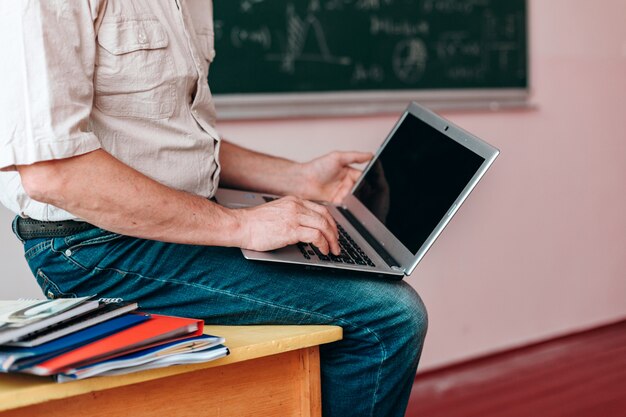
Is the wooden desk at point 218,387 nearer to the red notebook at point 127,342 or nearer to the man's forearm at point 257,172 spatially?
the red notebook at point 127,342

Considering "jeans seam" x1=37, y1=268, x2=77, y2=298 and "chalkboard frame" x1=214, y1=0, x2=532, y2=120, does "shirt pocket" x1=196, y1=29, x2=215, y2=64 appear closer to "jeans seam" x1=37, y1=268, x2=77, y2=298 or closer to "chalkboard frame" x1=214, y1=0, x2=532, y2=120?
"jeans seam" x1=37, y1=268, x2=77, y2=298

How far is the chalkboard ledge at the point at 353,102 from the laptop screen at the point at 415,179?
0.89 meters

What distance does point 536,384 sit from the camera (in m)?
2.85

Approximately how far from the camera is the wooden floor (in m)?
2.60

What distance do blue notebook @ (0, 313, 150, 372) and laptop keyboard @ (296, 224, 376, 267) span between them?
13.3 inches

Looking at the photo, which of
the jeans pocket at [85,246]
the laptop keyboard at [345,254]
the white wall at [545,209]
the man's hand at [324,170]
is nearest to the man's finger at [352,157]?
the man's hand at [324,170]

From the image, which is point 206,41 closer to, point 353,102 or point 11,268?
point 11,268

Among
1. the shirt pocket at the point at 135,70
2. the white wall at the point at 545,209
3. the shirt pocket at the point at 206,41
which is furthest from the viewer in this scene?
the white wall at the point at 545,209

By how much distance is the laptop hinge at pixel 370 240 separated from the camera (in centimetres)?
134

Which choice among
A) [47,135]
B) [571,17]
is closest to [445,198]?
[47,135]

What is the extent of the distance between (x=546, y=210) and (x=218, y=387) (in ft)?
8.11

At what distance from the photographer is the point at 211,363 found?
3.61 ft

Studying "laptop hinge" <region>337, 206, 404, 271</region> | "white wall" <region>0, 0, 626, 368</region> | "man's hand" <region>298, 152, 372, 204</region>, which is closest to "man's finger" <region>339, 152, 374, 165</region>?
"man's hand" <region>298, 152, 372, 204</region>

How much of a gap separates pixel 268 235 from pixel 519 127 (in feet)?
7.38
